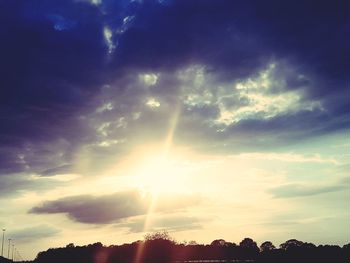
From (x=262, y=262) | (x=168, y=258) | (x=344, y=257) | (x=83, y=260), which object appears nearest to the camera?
(x=344, y=257)

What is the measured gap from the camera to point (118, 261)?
608 ft

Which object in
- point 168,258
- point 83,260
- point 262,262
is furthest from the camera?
point 83,260

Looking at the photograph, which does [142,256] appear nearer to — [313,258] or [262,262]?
[262,262]

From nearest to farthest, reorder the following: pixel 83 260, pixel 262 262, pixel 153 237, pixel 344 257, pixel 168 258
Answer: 1. pixel 344 257
2. pixel 262 262
3. pixel 168 258
4. pixel 153 237
5. pixel 83 260

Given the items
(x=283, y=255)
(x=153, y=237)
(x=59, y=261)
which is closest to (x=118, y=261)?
(x=153, y=237)

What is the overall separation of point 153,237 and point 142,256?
56.5 ft

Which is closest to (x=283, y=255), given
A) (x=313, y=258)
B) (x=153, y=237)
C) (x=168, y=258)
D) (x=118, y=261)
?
(x=313, y=258)

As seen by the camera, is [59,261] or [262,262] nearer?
[262,262]

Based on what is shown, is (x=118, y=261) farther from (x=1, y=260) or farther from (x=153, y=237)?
(x=1, y=260)

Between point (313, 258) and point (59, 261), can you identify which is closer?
point (313, 258)

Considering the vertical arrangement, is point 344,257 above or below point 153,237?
below

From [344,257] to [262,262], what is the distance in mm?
26322

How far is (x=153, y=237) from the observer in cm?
18388

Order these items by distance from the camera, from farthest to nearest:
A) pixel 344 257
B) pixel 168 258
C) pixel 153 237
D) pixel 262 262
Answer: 1. pixel 153 237
2. pixel 168 258
3. pixel 262 262
4. pixel 344 257
